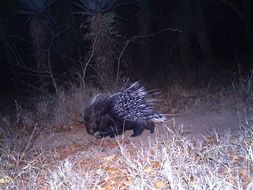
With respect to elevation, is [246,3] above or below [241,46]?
above

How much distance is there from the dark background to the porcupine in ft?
9.94

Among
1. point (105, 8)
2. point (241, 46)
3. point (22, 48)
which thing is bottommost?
point (241, 46)

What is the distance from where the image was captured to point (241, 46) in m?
27.1

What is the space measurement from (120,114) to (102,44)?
11.6ft

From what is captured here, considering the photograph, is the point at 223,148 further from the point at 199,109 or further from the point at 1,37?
the point at 1,37

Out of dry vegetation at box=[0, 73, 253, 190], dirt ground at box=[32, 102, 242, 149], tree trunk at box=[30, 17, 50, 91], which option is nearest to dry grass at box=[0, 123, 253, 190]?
dry vegetation at box=[0, 73, 253, 190]

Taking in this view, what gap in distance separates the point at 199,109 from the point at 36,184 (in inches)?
194

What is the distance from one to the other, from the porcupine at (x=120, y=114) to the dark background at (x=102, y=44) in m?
3.03

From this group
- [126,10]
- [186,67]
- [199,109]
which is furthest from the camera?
[126,10]

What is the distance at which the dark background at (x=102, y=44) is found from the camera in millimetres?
11938

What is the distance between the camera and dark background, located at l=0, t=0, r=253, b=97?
11.9 m

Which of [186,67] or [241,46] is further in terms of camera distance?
[241,46]

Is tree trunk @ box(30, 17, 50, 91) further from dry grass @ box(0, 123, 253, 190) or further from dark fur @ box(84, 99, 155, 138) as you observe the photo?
dry grass @ box(0, 123, 253, 190)

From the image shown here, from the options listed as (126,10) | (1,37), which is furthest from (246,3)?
(1,37)
